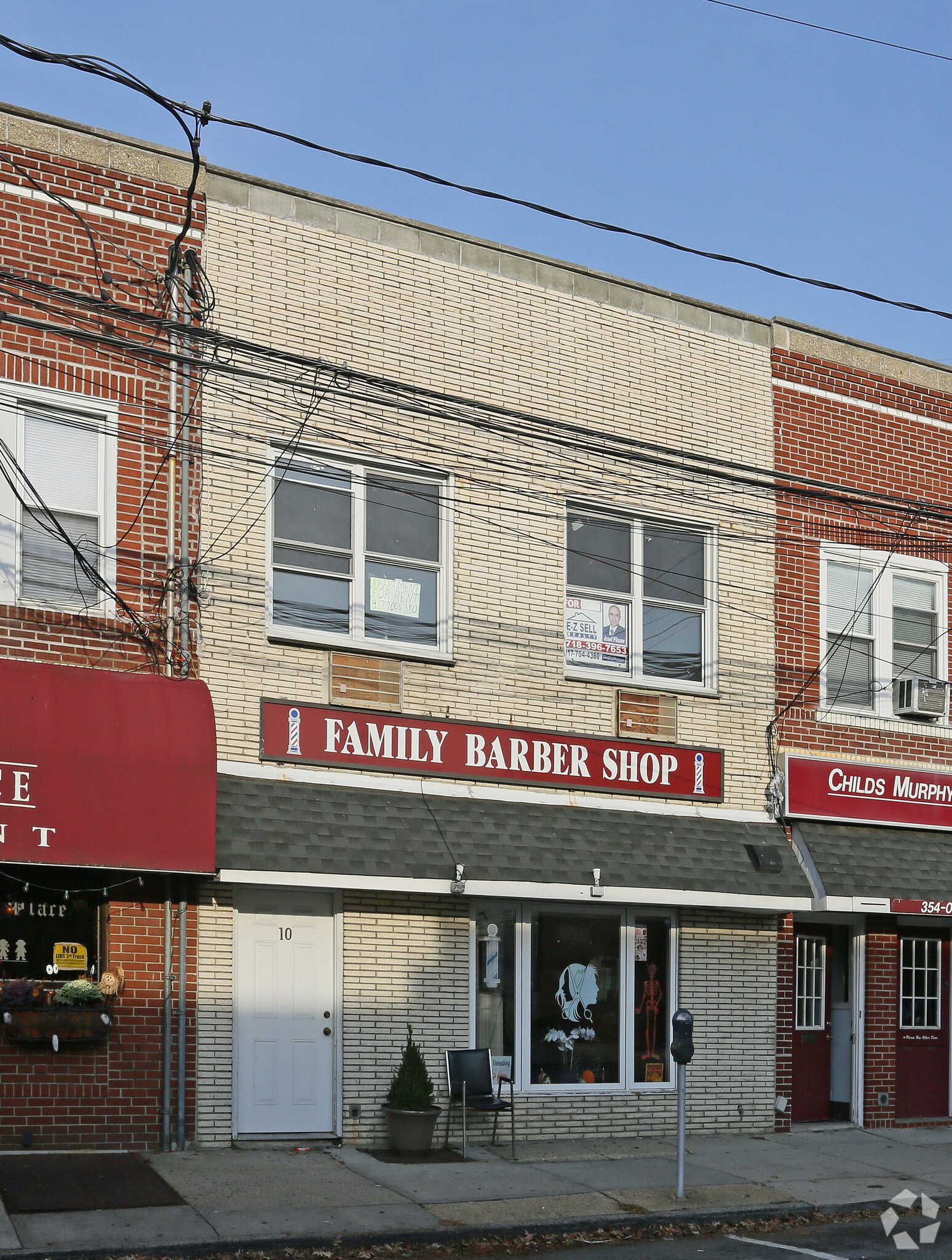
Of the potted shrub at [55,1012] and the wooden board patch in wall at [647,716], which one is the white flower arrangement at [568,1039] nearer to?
the wooden board patch in wall at [647,716]

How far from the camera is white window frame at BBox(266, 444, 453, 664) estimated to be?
13.3 metres

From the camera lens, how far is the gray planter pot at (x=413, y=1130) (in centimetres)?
1259

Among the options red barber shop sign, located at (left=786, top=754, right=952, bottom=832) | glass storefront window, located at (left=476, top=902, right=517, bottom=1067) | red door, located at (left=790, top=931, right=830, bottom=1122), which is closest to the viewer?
glass storefront window, located at (left=476, top=902, right=517, bottom=1067)

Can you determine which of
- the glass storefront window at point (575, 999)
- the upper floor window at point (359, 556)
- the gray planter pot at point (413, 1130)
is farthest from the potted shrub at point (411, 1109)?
the upper floor window at point (359, 556)

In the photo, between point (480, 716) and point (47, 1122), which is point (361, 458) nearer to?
point (480, 716)

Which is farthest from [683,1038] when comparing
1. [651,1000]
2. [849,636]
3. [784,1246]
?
[849,636]

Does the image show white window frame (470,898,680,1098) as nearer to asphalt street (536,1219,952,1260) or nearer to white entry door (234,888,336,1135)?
white entry door (234,888,336,1135)

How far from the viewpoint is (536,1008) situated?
14.1 m

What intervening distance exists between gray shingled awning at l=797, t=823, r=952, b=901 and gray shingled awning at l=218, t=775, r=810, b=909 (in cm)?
36

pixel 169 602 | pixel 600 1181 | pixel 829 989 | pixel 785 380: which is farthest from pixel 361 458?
pixel 829 989

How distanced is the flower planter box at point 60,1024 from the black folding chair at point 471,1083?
121 inches

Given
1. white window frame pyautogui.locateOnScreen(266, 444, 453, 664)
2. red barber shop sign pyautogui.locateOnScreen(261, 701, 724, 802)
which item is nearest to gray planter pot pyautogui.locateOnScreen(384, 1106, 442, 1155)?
red barber shop sign pyautogui.locateOnScreen(261, 701, 724, 802)

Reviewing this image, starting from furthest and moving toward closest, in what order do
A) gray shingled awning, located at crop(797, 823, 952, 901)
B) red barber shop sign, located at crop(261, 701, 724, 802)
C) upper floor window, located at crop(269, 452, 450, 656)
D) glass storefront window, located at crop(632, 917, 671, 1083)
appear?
gray shingled awning, located at crop(797, 823, 952, 901), glass storefront window, located at crop(632, 917, 671, 1083), upper floor window, located at crop(269, 452, 450, 656), red barber shop sign, located at crop(261, 701, 724, 802)

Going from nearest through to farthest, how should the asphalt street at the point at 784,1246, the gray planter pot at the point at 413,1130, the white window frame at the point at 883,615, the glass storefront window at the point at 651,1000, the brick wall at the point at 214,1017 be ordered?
the asphalt street at the point at 784,1246
the brick wall at the point at 214,1017
the gray planter pot at the point at 413,1130
the glass storefront window at the point at 651,1000
the white window frame at the point at 883,615
